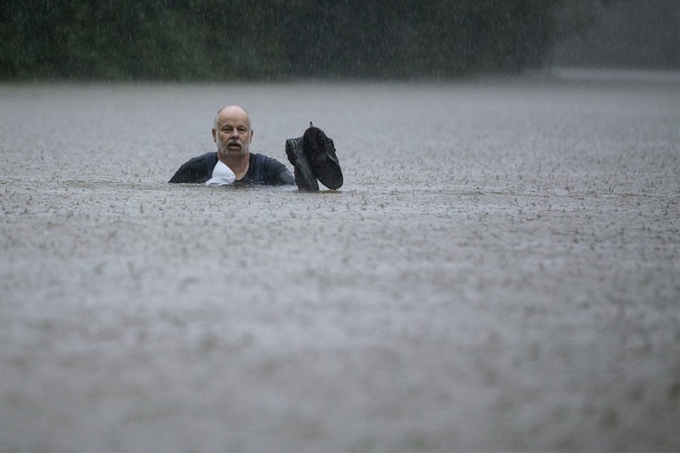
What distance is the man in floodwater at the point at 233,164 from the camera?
293 centimetres

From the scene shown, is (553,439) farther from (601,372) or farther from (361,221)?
(361,221)

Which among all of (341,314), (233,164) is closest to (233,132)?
(233,164)

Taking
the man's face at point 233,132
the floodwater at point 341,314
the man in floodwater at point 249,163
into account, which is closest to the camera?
the floodwater at point 341,314

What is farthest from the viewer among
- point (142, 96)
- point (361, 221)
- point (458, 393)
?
point (142, 96)

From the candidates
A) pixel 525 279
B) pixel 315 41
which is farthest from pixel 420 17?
pixel 525 279

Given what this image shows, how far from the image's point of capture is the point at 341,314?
1.44m

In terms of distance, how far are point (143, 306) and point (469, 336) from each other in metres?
0.48

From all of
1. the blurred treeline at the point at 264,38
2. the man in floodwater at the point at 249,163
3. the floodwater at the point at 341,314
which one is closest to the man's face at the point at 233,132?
the man in floodwater at the point at 249,163

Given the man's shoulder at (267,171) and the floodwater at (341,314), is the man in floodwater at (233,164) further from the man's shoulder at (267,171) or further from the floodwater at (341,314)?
the floodwater at (341,314)

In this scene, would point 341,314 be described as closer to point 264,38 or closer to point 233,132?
point 233,132

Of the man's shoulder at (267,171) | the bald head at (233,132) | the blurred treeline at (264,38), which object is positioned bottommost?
the man's shoulder at (267,171)

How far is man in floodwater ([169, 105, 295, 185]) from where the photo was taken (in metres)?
2.93

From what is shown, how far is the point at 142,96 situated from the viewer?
9.28 meters

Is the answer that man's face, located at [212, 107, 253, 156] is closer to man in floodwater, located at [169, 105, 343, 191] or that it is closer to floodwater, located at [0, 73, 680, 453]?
man in floodwater, located at [169, 105, 343, 191]
